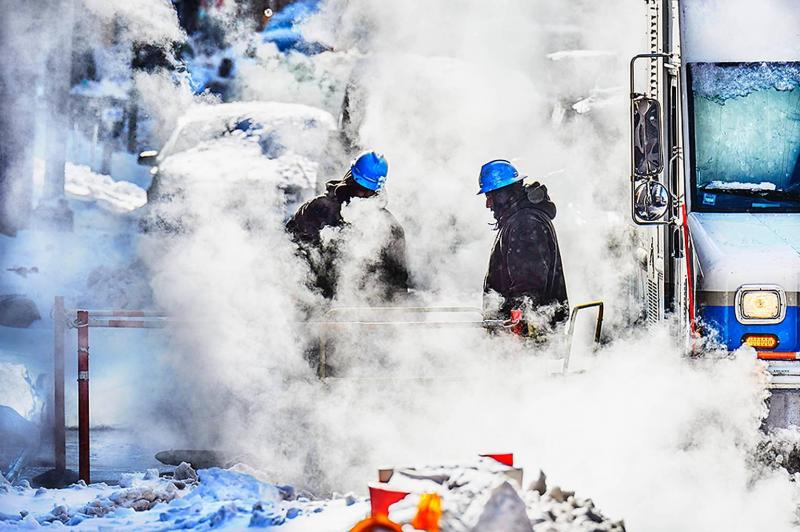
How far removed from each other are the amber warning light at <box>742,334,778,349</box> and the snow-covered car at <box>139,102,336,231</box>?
213 inches

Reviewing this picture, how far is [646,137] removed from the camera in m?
6.44

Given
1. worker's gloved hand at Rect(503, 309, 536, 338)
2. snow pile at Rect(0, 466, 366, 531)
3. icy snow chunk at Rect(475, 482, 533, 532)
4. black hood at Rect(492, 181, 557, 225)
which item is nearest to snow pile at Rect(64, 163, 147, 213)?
black hood at Rect(492, 181, 557, 225)

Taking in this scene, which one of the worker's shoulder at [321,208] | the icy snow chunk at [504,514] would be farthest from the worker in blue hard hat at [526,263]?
the icy snow chunk at [504,514]

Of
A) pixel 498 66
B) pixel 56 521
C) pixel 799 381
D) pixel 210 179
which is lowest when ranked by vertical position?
pixel 56 521

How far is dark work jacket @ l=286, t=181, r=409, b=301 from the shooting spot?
8516 mm

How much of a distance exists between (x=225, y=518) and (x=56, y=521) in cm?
87

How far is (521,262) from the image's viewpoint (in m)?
8.15

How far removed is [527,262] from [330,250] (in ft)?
4.66

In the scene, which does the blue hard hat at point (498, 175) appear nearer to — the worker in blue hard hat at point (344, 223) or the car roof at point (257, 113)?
the worker in blue hard hat at point (344, 223)

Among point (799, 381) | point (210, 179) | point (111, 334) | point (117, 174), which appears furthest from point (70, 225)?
point (799, 381)

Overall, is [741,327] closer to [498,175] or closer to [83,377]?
[498,175]

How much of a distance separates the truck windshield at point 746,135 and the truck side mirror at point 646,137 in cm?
50

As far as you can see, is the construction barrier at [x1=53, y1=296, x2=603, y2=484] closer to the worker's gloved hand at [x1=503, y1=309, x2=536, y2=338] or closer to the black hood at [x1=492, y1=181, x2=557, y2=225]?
the worker's gloved hand at [x1=503, y1=309, x2=536, y2=338]

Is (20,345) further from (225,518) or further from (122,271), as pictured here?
(225,518)
